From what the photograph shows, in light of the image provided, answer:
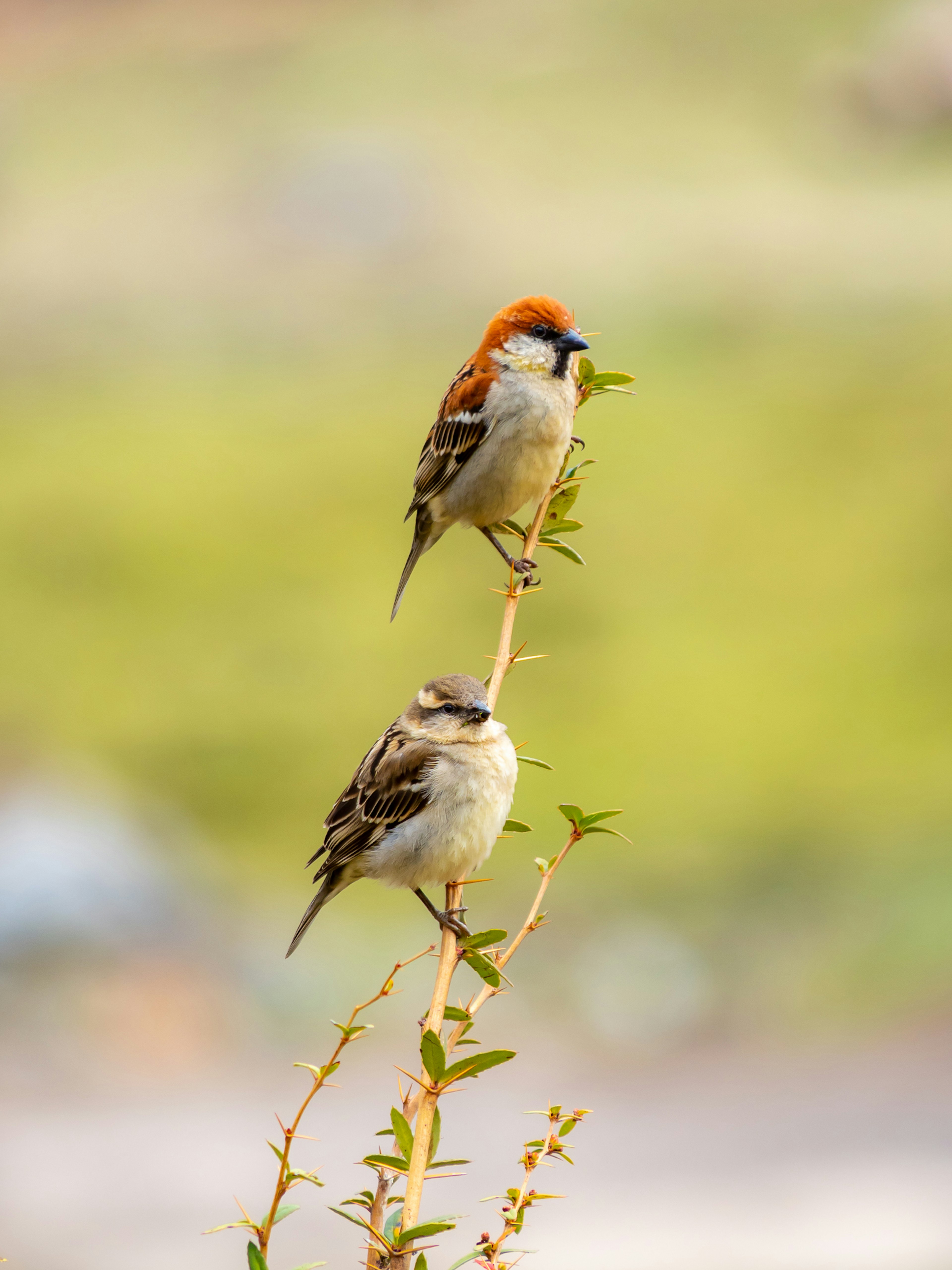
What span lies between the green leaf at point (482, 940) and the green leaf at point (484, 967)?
15mm

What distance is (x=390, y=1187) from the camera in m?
1.48

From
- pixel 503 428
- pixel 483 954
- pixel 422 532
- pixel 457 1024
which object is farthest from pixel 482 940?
pixel 422 532

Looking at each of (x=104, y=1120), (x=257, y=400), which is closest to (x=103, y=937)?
(x=104, y=1120)

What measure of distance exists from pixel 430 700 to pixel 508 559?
773 mm

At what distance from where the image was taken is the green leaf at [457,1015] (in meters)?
1.44

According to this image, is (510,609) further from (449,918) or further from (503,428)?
(503,428)

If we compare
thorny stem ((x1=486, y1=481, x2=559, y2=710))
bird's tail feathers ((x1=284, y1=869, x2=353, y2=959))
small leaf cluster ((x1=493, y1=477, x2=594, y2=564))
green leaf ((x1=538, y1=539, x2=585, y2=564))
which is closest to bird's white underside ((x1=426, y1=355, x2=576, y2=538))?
bird's tail feathers ((x1=284, y1=869, x2=353, y2=959))

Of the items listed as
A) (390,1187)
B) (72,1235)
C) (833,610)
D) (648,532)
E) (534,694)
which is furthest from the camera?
(648,532)

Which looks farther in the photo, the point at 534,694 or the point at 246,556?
the point at 246,556

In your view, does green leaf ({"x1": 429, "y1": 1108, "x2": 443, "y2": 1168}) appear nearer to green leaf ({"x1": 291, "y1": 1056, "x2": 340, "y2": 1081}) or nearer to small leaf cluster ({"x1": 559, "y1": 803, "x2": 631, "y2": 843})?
green leaf ({"x1": 291, "y1": 1056, "x2": 340, "y2": 1081})

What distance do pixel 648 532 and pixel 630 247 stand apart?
5.79m

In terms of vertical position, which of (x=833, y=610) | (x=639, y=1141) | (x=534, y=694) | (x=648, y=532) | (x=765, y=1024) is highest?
(x=648, y=532)

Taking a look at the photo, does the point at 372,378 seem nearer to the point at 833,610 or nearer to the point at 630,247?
the point at 630,247

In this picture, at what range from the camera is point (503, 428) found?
3.73 m
